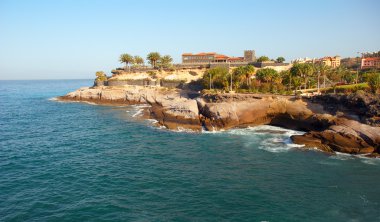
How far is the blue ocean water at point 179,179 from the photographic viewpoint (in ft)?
84.7

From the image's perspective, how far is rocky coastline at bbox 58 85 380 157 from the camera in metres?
43.7

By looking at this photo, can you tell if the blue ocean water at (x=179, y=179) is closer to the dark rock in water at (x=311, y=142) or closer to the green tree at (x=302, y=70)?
the dark rock in water at (x=311, y=142)

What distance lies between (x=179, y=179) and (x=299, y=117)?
34120 mm

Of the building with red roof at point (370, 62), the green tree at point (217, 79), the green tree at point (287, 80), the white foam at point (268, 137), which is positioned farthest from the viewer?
the building with red roof at point (370, 62)

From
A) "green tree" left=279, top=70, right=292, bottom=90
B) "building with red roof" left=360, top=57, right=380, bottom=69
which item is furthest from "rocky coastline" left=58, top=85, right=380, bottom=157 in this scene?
"building with red roof" left=360, top=57, right=380, bottom=69

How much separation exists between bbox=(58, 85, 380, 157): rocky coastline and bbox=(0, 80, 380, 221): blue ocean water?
12.6 ft

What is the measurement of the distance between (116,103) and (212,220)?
7909cm

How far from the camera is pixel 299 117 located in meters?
56.7

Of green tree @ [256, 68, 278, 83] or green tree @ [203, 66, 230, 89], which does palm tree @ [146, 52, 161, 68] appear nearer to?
green tree @ [203, 66, 230, 89]

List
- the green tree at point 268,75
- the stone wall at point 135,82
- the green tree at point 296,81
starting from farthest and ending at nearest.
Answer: the stone wall at point 135,82, the green tree at point 268,75, the green tree at point 296,81

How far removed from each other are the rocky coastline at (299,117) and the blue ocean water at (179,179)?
12.6ft

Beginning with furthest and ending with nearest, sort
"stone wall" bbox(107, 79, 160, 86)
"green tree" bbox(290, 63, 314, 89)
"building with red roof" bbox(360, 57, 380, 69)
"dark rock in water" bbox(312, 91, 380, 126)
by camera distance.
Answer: "building with red roof" bbox(360, 57, 380, 69) < "stone wall" bbox(107, 79, 160, 86) < "green tree" bbox(290, 63, 314, 89) < "dark rock in water" bbox(312, 91, 380, 126)

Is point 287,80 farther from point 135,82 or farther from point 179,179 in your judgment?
point 135,82

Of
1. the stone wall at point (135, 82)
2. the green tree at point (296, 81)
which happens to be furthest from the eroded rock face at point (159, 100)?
the green tree at point (296, 81)
